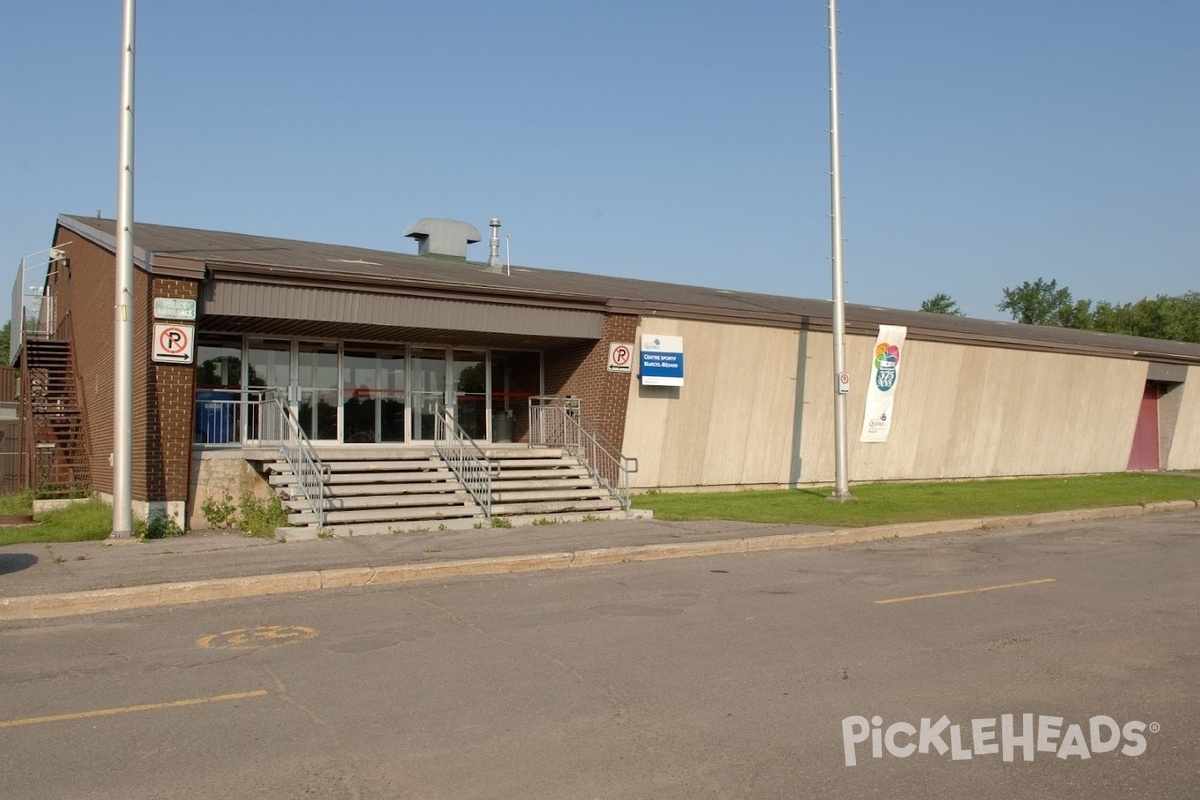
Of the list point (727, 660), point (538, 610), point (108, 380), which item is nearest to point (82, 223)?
point (108, 380)

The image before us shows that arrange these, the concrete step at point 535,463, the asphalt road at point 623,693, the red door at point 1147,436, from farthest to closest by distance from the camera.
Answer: the red door at point 1147,436 → the concrete step at point 535,463 → the asphalt road at point 623,693

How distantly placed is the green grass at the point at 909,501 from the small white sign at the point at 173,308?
849cm

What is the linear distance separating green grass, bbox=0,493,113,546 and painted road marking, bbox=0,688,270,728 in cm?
949

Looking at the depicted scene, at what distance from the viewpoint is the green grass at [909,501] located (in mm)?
18156

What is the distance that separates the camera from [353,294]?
61.2 ft

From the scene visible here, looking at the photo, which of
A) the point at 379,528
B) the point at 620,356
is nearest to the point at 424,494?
the point at 379,528

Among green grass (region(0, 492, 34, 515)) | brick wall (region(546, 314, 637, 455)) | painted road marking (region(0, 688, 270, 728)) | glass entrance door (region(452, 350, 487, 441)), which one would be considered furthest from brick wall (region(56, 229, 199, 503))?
painted road marking (region(0, 688, 270, 728))

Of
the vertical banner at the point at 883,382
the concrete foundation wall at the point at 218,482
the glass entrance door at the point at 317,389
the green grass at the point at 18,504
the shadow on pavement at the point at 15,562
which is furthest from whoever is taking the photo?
the vertical banner at the point at 883,382

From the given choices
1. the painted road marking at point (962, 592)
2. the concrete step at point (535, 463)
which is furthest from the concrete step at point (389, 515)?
the painted road marking at point (962, 592)

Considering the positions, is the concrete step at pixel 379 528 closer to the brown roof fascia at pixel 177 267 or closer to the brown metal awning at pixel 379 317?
the brown metal awning at pixel 379 317

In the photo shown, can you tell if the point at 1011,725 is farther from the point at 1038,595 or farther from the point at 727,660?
the point at 1038,595

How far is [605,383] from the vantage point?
21.5 m

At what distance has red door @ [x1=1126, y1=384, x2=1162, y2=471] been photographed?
34000 mm

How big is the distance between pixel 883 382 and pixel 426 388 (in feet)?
36.6
